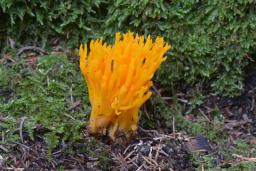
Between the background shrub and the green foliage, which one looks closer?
the green foliage


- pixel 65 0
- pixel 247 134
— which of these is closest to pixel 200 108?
pixel 247 134

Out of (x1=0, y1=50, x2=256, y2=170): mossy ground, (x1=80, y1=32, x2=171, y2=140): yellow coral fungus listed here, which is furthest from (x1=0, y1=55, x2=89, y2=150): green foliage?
(x1=80, y1=32, x2=171, y2=140): yellow coral fungus

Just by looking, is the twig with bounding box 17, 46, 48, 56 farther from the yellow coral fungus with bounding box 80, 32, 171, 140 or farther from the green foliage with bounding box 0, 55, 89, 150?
the yellow coral fungus with bounding box 80, 32, 171, 140

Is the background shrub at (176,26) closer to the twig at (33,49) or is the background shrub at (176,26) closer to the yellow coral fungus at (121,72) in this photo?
the twig at (33,49)

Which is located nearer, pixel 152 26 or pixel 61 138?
pixel 61 138

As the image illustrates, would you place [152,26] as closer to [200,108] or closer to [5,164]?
[200,108]
